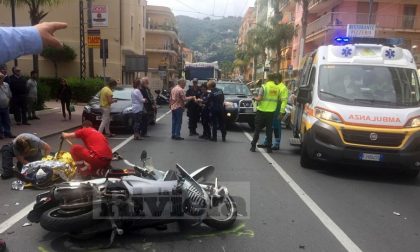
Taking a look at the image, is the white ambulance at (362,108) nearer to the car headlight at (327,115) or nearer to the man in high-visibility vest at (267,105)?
the car headlight at (327,115)

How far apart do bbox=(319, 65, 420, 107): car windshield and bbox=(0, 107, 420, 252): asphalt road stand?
1438mm

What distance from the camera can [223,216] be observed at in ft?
17.6

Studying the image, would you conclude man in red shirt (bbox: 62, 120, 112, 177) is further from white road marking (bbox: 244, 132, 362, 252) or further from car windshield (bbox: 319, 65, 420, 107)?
car windshield (bbox: 319, 65, 420, 107)

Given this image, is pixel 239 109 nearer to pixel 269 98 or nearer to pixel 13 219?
pixel 269 98

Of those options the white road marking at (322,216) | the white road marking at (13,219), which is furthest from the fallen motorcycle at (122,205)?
the white road marking at (322,216)

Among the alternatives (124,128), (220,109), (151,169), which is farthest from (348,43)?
(124,128)

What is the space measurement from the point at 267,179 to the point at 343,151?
4.77ft

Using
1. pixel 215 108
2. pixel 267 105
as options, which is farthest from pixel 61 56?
pixel 267 105

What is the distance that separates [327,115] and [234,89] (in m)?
9.45

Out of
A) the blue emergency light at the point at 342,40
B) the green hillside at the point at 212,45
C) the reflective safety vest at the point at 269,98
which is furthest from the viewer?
the green hillside at the point at 212,45

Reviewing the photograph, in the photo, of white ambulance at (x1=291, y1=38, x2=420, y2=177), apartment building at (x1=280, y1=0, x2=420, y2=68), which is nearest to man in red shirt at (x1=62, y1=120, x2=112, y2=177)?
white ambulance at (x1=291, y1=38, x2=420, y2=177)

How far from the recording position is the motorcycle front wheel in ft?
17.3

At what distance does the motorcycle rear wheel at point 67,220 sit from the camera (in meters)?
4.56

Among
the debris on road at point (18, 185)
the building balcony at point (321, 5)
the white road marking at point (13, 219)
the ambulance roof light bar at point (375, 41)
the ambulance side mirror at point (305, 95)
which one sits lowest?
the debris on road at point (18, 185)
